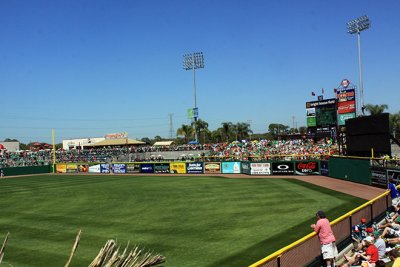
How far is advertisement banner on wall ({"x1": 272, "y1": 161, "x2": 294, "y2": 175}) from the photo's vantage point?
38594 mm

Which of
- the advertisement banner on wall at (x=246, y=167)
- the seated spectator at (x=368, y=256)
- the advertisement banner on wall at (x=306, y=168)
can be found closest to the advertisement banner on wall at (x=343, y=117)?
the advertisement banner on wall at (x=306, y=168)

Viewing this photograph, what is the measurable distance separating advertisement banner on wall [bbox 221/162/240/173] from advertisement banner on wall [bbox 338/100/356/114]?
15.4 meters

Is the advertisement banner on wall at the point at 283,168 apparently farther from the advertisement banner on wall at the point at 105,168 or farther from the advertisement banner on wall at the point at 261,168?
the advertisement banner on wall at the point at 105,168

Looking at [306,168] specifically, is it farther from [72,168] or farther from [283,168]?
[72,168]

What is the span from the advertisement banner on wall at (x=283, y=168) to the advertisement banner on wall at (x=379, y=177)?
12.5 metres

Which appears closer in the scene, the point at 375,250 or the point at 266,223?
the point at 375,250

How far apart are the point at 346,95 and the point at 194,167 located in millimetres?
21250

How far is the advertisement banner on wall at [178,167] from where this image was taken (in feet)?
159

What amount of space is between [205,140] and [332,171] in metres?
78.8

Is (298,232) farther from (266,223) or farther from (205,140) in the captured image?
(205,140)

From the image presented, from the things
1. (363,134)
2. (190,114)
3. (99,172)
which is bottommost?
(99,172)

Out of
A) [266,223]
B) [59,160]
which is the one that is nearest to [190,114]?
[59,160]

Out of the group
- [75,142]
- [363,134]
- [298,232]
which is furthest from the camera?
[75,142]

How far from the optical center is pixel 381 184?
24984 millimetres
